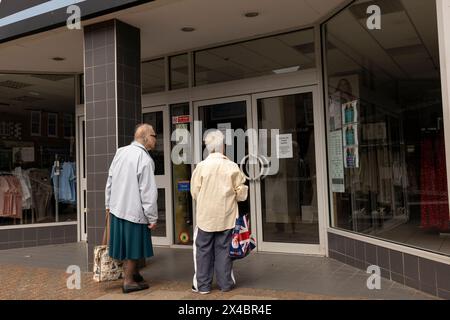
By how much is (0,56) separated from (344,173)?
5.76 m

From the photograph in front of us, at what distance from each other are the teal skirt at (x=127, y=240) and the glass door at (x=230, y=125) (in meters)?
2.46

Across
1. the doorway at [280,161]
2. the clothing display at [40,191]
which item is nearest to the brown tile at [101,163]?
the doorway at [280,161]

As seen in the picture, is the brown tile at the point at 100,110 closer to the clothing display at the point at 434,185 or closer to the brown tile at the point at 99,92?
the brown tile at the point at 99,92

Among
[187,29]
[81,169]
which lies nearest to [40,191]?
[81,169]

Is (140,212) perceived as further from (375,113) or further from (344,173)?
(375,113)

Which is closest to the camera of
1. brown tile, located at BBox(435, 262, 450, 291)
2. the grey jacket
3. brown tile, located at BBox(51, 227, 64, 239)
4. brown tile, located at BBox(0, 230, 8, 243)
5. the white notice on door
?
brown tile, located at BBox(435, 262, 450, 291)

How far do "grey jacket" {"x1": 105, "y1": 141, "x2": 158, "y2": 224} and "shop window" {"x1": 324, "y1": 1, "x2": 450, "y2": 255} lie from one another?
272 cm

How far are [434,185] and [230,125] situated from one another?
3.13 m

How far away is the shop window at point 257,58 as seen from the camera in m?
6.34

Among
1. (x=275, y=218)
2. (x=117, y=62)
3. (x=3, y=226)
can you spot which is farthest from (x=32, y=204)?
(x=275, y=218)

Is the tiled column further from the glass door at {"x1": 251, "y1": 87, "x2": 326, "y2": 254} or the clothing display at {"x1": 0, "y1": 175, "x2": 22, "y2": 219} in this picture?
the clothing display at {"x1": 0, "y1": 175, "x2": 22, "y2": 219}

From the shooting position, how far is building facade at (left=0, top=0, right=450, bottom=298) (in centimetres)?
556

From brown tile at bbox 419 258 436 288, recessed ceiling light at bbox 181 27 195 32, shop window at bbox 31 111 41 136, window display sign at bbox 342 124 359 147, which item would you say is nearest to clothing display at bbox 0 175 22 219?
shop window at bbox 31 111 41 136
